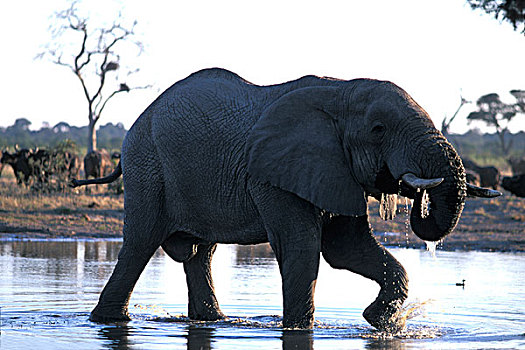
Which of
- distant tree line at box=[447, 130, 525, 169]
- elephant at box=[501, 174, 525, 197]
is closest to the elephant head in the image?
elephant at box=[501, 174, 525, 197]

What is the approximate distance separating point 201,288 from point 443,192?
2.99m

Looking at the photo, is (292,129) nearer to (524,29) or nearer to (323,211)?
(323,211)

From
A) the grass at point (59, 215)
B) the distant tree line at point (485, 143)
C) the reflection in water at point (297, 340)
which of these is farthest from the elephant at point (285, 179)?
the distant tree line at point (485, 143)

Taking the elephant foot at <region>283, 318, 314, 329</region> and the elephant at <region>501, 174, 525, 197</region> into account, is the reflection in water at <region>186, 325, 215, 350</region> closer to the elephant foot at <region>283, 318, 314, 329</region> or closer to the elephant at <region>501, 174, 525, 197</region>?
the elephant foot at <region>283, 318, 314, 329</region>

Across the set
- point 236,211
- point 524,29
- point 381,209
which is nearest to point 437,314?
point 381,209

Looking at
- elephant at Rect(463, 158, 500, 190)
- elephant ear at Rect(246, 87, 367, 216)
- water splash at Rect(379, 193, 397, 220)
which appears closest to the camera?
elephant ear at Rect(246, 87, 367, 216)

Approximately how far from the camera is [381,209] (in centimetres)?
840

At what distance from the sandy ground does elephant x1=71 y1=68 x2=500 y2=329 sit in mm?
9016

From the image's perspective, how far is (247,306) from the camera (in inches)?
400

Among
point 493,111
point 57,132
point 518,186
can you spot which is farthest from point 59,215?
point 57,132

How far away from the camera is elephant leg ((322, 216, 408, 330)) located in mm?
8508

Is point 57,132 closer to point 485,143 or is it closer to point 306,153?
point 485,143

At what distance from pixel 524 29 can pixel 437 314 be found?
15.9 metres

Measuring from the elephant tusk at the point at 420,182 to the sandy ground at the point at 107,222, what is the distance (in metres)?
10.3
